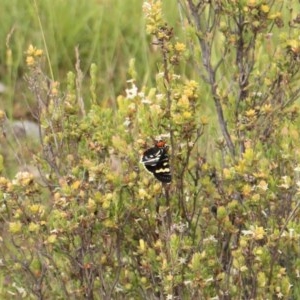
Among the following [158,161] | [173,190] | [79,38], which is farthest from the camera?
[79,38]

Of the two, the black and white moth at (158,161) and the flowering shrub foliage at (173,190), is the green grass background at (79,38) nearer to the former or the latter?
the flowering shrub foliage at (173,190)

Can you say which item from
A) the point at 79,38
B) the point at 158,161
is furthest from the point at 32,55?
the point at 79,38

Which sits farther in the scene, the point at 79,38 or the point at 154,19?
the point at 79,38

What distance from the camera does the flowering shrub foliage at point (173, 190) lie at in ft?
9.43

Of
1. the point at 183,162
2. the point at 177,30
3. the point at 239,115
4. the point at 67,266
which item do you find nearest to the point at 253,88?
the point at 239,115

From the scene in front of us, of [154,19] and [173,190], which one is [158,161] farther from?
[154,19]

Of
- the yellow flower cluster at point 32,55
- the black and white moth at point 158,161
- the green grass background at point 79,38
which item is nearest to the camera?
the black and white moth at point 158,161

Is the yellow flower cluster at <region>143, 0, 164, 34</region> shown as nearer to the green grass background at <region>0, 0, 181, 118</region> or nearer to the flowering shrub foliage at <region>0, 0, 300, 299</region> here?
the flowering shrub foliage at <region>0, 0, 300, 299</region>

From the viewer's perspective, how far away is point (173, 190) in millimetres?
3084

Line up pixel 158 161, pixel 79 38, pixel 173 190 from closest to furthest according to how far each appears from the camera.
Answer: pixel 158 161
pixel 173 190
pixel 79 38

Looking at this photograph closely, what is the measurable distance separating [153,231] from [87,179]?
31cm

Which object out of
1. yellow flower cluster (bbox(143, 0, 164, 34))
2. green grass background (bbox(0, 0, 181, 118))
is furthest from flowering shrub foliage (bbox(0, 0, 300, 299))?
green grass background (bbox(0, 0, 181, 118))

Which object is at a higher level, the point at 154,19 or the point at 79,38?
the point at 154,19

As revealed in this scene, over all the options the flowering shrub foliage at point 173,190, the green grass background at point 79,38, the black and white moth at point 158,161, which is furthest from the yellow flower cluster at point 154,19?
the green grass background at point 79,38
